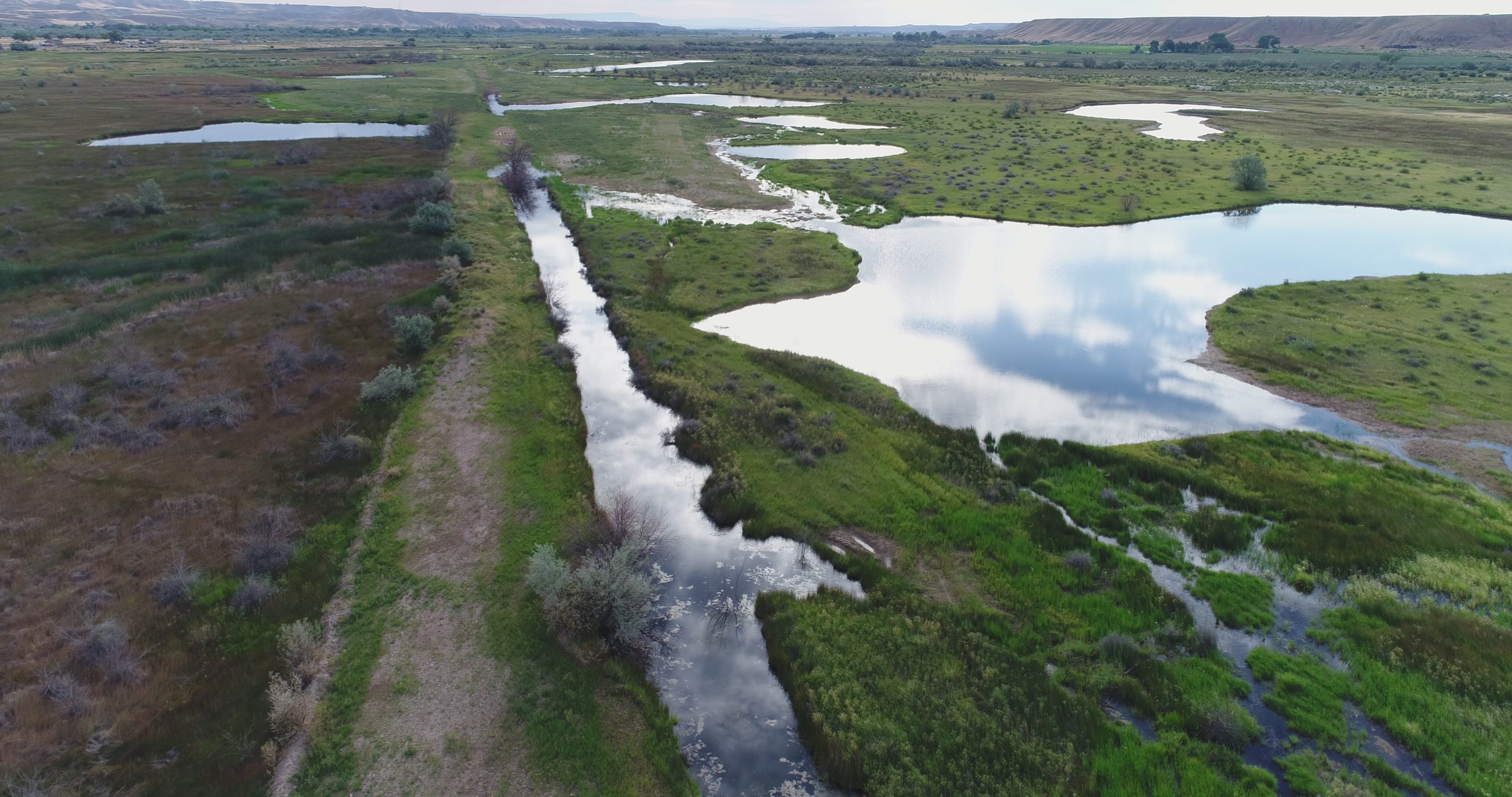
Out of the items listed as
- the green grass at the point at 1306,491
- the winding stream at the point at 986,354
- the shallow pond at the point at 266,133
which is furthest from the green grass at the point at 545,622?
the shallow pond at the point at 266,133

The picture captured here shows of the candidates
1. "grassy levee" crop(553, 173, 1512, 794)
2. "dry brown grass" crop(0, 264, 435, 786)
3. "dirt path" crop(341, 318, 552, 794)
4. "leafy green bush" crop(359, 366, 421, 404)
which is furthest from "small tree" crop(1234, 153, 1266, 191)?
"dry brown grass" crop(0, 264, 435, 786)

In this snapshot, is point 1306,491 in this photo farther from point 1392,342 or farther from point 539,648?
point 539,648

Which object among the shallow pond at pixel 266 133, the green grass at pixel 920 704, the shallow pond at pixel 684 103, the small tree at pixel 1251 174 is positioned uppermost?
the shallow pond at pixel 684 103

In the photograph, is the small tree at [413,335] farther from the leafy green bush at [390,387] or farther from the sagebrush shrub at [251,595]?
the sagebrush shrub at [251,595]

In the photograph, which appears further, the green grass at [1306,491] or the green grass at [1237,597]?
the green grass at [1306,491]

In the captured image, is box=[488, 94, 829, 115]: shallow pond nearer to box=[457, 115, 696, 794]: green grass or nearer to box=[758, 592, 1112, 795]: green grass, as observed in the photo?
box=[457, 115, 696, 794]: green grass

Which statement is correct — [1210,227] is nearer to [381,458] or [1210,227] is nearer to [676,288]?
[676,288]

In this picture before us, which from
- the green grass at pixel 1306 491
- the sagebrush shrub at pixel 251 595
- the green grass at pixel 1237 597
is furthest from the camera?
the green grass at pixel 1306 491
